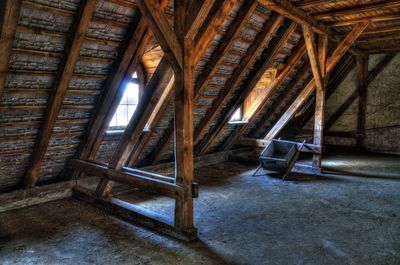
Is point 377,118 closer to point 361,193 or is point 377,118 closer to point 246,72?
point 361,193

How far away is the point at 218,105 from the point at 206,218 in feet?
7.16

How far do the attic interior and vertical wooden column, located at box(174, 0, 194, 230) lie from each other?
0.04ft

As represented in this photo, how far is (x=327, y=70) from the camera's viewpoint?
6.50m

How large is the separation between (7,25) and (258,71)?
154 inches

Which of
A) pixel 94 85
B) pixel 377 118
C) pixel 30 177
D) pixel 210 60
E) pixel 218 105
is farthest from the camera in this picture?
pixel 377 118

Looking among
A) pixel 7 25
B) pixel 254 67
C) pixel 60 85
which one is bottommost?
pixel 60 85

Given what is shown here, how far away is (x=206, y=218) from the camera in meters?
4.12

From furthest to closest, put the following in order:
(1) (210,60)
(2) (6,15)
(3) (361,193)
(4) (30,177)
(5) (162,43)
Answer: (3) (361,193), (1) (210,60), (4) (30,177), (5) (162,43), (2) (6,15)

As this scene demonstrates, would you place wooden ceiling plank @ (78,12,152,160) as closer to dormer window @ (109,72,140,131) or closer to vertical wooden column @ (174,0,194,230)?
vertical wooden column @ (174,0,194,230)

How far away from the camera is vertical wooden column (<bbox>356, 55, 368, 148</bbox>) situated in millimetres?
8762

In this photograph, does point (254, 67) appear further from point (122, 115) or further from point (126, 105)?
point (122, 115)

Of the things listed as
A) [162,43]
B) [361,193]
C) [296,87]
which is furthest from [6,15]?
[296,87]

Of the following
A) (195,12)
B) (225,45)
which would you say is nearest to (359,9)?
(225,45)

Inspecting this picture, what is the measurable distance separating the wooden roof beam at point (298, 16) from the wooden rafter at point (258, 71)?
0.71 feet
